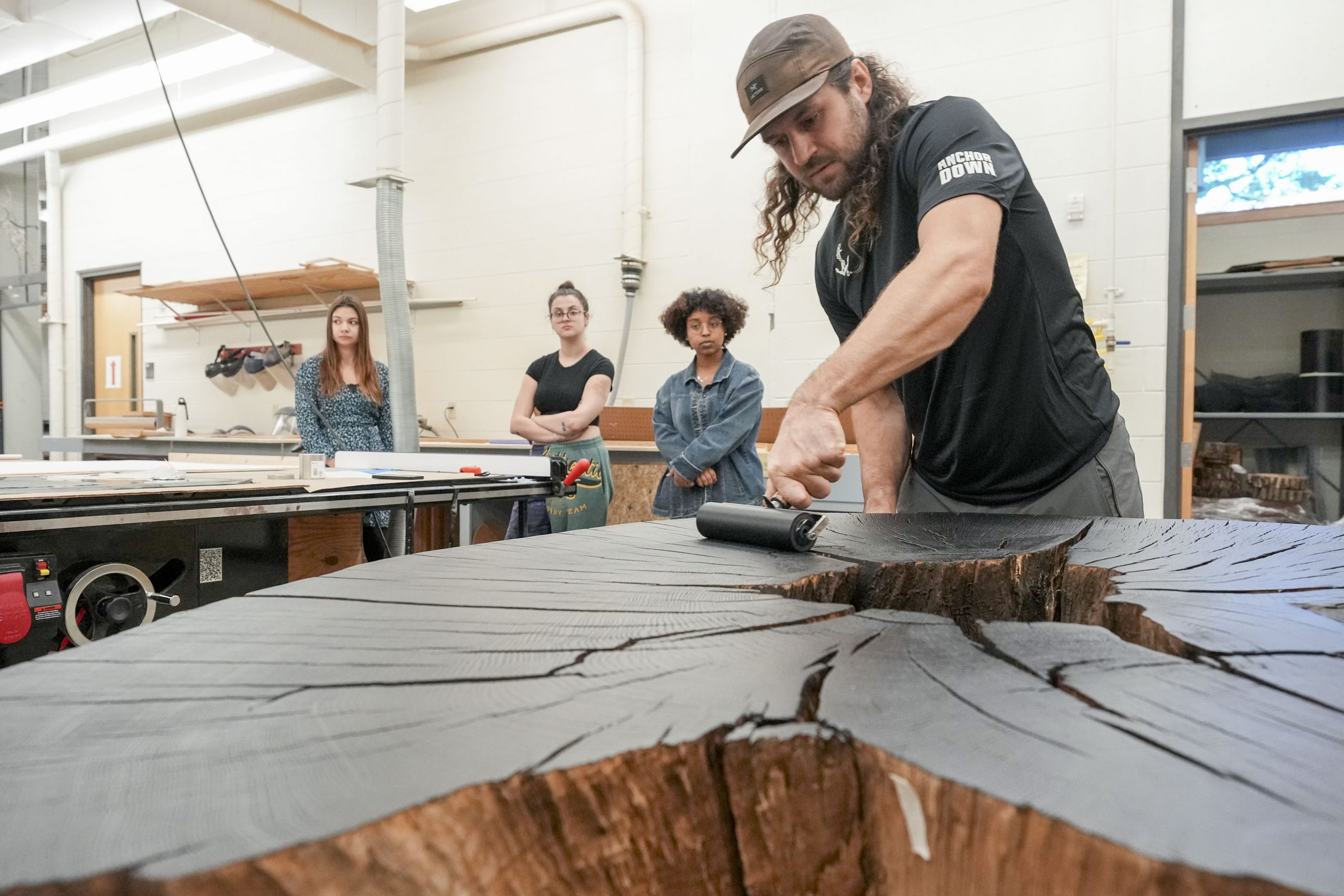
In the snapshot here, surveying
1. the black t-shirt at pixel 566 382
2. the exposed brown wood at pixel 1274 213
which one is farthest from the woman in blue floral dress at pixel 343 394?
the exposed brown wood at pixel 1274 213

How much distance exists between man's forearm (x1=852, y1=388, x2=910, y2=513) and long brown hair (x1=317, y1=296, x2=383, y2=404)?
2171 mm

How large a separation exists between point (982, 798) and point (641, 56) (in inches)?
185

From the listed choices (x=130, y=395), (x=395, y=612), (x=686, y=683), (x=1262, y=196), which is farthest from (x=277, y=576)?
(x=130, y=395)

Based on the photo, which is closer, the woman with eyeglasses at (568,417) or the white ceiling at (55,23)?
the woman with eyeglasses at (568,417)

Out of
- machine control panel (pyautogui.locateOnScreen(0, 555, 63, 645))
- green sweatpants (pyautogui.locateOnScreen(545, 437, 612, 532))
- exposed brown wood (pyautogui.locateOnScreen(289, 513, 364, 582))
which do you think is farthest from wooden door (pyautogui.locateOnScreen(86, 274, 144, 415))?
machine control panel (pyautogui.locateOnScreen(0, 555, 63, 645))

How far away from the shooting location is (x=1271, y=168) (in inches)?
152

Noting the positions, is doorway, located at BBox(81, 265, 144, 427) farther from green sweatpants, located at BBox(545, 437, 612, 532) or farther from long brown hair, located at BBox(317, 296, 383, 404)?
green sweatpants, located at BBox(545, 437, 612, 532)

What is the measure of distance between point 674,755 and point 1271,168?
15.8 feet

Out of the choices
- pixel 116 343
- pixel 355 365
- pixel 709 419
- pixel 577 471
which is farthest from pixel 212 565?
pixel 116 343

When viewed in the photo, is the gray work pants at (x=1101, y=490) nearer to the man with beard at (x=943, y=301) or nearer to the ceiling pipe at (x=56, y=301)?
the man with beard at (x=943, y=301)

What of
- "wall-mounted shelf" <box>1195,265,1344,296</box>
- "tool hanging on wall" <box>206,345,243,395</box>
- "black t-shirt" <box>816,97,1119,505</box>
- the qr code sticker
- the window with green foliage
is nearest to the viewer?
"black t-shirt" <box>816,97,1119,505</box>

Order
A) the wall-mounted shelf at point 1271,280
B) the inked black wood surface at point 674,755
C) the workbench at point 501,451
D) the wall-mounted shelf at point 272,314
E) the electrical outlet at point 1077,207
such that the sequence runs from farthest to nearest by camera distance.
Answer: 1. the wall-mounted shelf at point 272,314
2. the wall-mounted shelf at point 1271,280
3. the electrical outlet at point 1077,207
4. the workbench at point 501,451
5. the inked black wood surface at point 674,755

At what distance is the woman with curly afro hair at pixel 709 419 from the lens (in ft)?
9.06

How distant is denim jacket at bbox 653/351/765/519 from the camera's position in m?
2.75
